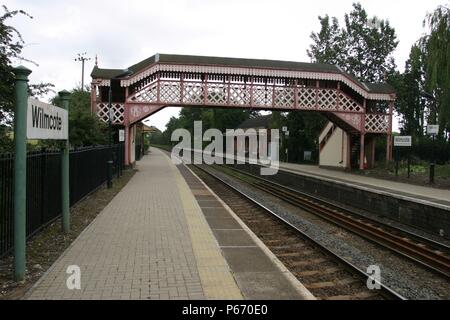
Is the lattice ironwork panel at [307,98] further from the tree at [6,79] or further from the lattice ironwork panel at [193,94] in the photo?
the tree at [6,79]

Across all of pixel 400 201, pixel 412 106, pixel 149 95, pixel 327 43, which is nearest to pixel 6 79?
pixel 400 201

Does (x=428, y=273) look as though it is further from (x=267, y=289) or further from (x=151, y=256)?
(x=151, y=256)

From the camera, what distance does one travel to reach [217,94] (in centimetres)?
2956

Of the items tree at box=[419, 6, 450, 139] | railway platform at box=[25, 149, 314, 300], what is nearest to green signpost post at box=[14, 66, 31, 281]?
railway platform at box=[25, 149, 314, 300]

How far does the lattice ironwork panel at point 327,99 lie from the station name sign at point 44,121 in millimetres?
24869

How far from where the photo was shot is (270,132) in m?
53.6

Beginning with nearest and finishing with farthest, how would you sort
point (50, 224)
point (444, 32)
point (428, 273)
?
point (428, 273)
point (50, 224)
point (444, 32)

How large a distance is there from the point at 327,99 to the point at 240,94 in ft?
19.7

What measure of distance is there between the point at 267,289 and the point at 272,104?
82.5ft

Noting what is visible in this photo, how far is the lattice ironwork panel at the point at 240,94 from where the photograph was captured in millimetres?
29906

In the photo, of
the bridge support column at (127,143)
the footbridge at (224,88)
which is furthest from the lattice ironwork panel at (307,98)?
the bridge support column at (127,143)

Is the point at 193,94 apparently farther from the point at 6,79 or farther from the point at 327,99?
the point at 6,79

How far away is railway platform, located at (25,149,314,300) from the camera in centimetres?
562
